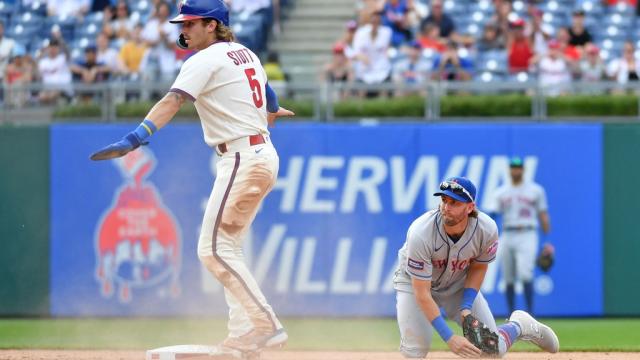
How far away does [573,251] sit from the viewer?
13484mm

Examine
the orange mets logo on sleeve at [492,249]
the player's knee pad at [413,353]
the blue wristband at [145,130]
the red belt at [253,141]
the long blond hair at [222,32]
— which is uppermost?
the long blond hair at [222,32]

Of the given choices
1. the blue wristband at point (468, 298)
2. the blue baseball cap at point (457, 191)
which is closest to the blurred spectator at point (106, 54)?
the blue wristband at point (468, 298)

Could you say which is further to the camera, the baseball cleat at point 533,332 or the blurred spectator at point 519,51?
the blurred spectator at point 519,51

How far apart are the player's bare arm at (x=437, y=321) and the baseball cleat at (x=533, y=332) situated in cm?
59

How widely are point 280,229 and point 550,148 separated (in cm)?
314

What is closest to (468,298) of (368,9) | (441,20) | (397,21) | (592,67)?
(592,67)

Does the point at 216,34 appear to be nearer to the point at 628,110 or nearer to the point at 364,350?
the point at 364,350

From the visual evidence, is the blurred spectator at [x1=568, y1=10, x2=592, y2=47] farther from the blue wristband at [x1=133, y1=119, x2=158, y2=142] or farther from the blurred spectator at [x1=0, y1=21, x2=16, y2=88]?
the blue wristband at [x1=133, y1=119, x2=158, y2=142]

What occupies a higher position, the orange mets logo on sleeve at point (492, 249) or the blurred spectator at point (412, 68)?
the orange mets logo on sleeve at point (492, 249)

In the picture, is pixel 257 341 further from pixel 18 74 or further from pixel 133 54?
pixel 133 54

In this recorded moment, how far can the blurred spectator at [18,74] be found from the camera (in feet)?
45.6

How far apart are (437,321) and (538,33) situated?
8.09 meters

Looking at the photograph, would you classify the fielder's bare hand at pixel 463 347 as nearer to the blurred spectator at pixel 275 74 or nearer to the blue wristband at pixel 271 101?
the blue wristband at pixel 271 101

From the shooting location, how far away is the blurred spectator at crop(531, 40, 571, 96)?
1355 cm
